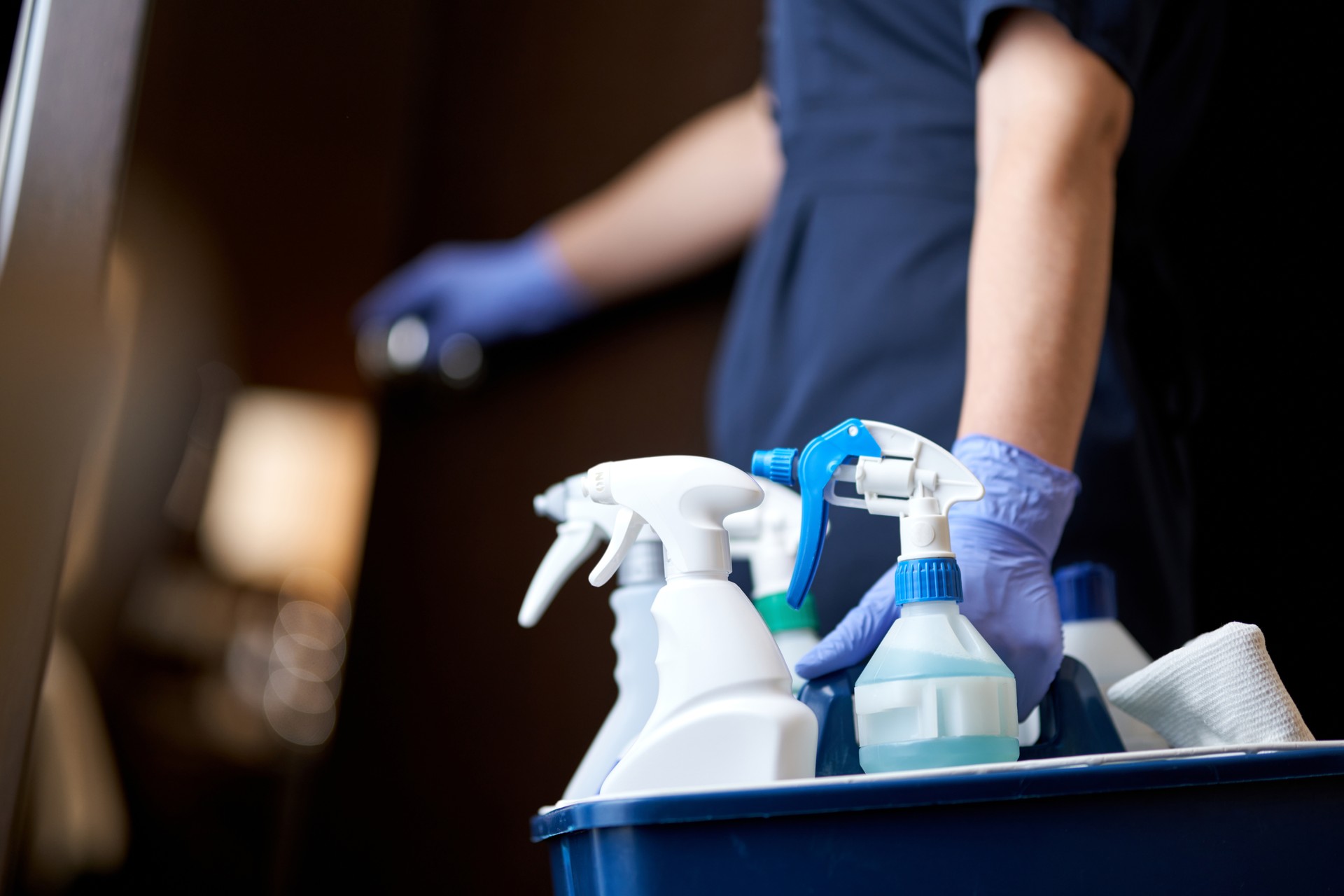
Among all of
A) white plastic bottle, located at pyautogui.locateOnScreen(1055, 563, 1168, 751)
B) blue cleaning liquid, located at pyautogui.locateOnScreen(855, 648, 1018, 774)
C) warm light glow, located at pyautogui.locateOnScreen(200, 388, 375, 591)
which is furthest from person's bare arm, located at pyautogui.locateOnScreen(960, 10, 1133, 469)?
warm light glow, located at pyautogui.locateOnScreen(200, 388, 375, 591)

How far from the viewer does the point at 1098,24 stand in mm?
897

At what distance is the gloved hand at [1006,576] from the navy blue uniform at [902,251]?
18 cm

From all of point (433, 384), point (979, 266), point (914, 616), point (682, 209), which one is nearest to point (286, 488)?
point (433, 384)

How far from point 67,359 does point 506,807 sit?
2.40 feet

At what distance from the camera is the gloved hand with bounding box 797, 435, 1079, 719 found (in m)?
0.68

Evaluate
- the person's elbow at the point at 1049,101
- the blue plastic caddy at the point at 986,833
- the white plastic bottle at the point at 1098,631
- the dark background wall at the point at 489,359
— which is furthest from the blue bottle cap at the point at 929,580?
the dark background wall at the point at 489,359

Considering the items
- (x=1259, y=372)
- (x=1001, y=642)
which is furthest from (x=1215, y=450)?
(x=1001, y=642)

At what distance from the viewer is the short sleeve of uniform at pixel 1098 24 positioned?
878 mm

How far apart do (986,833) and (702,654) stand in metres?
0.16

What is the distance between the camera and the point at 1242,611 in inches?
46.0

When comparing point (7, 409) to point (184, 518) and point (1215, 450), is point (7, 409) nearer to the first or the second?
point (184, 518)

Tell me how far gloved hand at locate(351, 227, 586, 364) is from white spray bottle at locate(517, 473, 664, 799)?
68 centimetres

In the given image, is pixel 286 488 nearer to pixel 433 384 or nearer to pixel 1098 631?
pixel 433 384

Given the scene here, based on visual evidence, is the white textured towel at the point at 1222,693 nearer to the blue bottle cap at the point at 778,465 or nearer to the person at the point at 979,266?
the person at the point at 979,266
